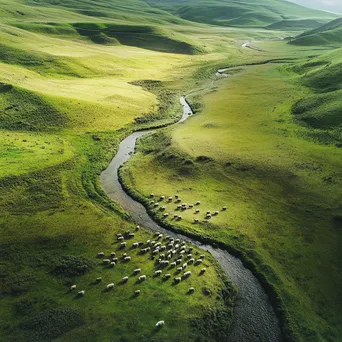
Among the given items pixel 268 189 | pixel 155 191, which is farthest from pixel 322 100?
pixel 155 191

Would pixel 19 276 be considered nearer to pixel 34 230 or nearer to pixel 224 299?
pixel 34 230

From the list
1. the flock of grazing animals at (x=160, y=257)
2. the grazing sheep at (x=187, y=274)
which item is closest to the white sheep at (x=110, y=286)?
the flock of grazing animals at (x=160, y=257)

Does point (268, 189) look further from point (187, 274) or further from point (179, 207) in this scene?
point (187, 274)

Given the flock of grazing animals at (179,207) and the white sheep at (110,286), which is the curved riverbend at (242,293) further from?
the white sheep at (110,286)

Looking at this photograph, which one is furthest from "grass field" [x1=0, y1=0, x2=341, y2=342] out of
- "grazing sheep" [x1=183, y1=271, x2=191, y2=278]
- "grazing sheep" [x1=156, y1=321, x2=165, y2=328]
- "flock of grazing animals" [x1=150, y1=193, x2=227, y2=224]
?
"flock of grazing animals" [x1=150, y1=193, x2=227, y2=224]

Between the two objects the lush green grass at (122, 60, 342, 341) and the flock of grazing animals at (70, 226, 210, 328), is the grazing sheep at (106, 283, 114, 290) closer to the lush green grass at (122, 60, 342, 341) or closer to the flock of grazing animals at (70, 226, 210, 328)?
the flock of grazing animals at (70, 226, 210, 328)
